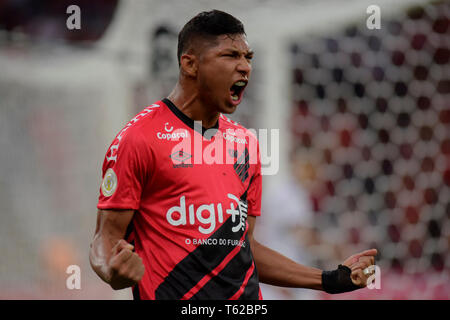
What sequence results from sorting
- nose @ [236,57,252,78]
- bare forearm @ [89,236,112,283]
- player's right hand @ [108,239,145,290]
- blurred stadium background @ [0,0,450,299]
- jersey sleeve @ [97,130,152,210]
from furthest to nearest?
1. blurred stadium background @ [0,0,450,299]
2. nose @ [236,57,252,78]
3. jersey sleeve @ [97,130,152,210]
4. bare forearm @ [89,236,112,283]
5. player's right hand @ [108,239,145,290]

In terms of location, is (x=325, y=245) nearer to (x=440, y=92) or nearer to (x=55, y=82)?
(x=440, y=92)

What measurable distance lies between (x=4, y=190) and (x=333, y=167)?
7.25 ft

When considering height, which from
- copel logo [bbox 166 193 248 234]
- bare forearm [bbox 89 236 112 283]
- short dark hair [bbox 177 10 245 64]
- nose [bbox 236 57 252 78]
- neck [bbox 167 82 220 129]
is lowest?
bare forearm [bbox 89 236 112 283]

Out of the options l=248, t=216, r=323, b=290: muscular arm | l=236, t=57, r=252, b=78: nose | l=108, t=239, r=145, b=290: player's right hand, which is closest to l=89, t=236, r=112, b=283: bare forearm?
l=108, t=239, r=145, b=290: player's right hand

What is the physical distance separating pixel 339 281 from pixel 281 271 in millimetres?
234

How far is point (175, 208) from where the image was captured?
2.29m

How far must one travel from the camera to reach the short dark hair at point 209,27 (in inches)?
94.6

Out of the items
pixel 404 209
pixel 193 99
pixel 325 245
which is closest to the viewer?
pixel 193 99

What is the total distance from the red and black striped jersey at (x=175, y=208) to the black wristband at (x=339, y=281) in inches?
13.0

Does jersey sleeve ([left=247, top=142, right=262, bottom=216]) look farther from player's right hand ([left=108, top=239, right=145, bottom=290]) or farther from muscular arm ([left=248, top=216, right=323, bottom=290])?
player's right hand ([left=108, top=239, right=145, bottom=290])

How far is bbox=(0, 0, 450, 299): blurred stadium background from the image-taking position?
4.14 m

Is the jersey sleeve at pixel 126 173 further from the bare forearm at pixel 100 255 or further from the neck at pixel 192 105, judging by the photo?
the neck at pixel 192 105
